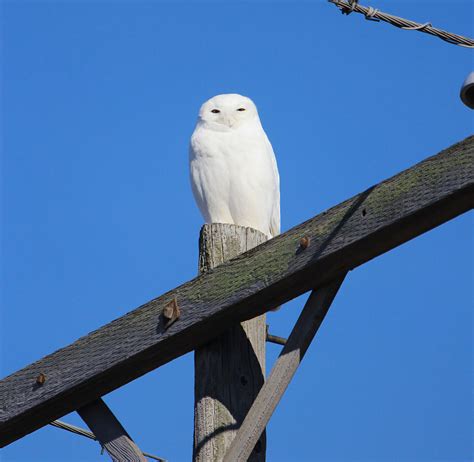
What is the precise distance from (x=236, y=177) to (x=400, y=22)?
2.90m

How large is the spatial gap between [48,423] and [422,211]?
1.53m

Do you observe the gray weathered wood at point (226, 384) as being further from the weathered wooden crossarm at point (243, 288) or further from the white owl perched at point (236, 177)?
the white owl perched at point (236, 177)

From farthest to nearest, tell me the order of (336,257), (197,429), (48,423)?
(48,423), (197,429), (336,257)

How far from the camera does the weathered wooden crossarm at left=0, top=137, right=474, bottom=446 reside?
2730 millimetres

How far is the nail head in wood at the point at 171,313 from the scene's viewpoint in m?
3.14

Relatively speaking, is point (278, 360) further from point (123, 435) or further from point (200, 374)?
point (123, 435)

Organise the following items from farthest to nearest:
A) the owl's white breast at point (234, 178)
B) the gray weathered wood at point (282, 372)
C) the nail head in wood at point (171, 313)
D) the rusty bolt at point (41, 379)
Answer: the owl's white breast at point (234, 178), the rusty bolt at point (41, 379), the nail head in wood at point (171, 313), the gray weathered wood at point (282, 372)

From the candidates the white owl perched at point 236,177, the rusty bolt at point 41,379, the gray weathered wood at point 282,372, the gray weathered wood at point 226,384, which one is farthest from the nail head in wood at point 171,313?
the white owl perched at point 236,177

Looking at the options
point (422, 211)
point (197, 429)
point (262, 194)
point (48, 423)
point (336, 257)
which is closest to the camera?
point (422, 211)

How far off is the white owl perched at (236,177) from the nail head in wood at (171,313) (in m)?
2.63

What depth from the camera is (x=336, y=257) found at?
2873mm

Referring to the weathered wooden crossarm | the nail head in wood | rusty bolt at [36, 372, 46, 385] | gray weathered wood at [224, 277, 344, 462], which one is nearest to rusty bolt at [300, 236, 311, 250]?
the weathered wooden crossarm

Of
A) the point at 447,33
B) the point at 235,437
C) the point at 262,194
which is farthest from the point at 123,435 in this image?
the point at 262,194

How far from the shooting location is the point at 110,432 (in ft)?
10.8
